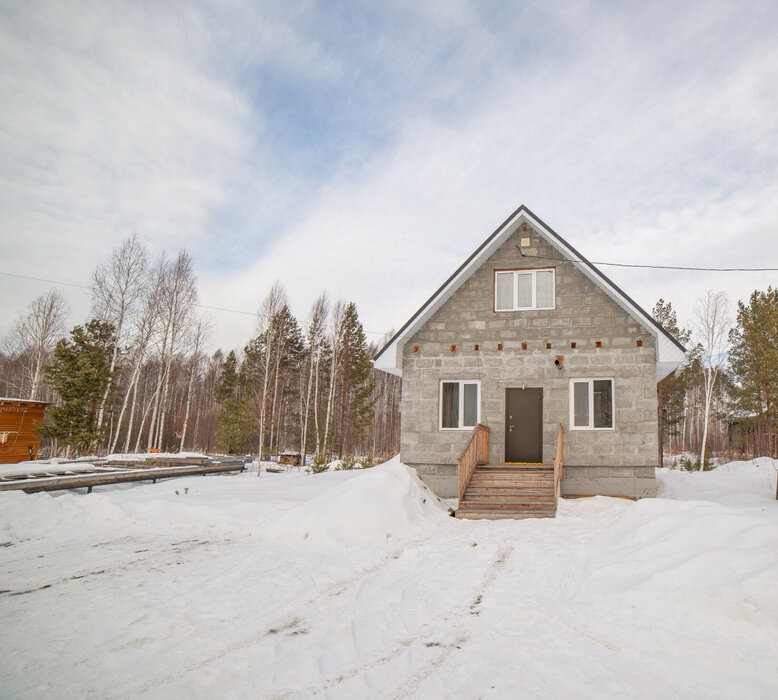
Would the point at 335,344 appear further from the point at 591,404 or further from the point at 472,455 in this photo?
the point at 591,404

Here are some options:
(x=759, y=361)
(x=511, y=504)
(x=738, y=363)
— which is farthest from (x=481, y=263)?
(x=738, y=363)

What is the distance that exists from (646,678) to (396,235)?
21309mm

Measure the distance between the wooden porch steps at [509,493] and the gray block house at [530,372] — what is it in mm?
64

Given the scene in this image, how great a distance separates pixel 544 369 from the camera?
12.2 meters

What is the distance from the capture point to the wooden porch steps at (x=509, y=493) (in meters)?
9.79

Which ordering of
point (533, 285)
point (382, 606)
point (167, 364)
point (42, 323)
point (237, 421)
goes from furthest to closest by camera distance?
point (237, 421), point (42, 323), point (167, 364), point (533, 285), point (382, 606)

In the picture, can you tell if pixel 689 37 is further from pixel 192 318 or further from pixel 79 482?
pixel 192 318

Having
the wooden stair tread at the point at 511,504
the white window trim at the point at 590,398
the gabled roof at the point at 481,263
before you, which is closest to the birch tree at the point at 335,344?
the gabled roof at the point at 481,263

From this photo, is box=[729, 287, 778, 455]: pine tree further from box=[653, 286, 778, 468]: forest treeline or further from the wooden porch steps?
the wooden porch steps

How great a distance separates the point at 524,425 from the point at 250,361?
29.3m

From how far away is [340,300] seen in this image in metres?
34.7

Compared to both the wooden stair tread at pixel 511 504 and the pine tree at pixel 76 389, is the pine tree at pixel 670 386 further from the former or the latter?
the pine tree at pixel 76 389

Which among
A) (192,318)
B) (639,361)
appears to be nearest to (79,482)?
(639,361)

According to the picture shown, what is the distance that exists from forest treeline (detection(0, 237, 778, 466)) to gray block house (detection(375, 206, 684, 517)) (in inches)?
283
